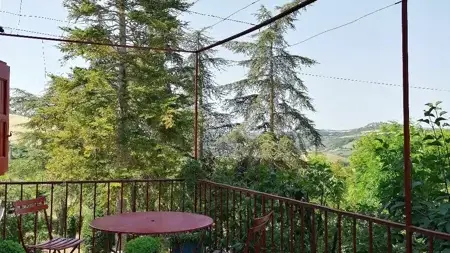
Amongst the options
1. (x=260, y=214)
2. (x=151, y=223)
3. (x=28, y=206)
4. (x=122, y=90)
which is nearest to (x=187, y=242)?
(x=260, y=214)

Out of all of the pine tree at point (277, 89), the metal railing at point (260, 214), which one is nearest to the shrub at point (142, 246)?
the metal railing at point (260, 214)

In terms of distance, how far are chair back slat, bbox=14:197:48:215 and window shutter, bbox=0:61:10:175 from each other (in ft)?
3.86

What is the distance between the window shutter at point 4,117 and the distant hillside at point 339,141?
13.2 m

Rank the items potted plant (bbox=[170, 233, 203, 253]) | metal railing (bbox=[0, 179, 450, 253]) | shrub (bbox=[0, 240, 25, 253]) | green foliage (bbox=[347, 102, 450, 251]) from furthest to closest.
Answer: potted plant (bbox=[170, 233, 203, 253]), metal railing (bbox=[0, 179, 450, 253]), green foliage (bbox=[347, 102, 450, 251]), shrub (bbox=[0, 240, 25, 253])

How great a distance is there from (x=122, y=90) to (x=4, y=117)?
968 centimetres

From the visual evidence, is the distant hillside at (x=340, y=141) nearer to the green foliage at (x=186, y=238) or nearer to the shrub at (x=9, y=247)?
the green foliage at (x=186, y=238)

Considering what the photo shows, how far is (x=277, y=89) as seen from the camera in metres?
14.1

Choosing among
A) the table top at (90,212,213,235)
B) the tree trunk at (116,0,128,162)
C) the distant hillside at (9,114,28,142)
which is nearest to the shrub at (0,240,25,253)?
the table top at (90,212,213,235)

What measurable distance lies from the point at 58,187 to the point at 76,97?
274 cm

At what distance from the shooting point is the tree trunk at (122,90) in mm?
11453

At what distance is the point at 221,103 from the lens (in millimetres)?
15047

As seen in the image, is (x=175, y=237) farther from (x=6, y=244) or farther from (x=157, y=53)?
(x=157, y=53)

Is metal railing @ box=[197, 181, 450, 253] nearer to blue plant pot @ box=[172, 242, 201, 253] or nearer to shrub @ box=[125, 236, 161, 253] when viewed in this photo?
blue plant pot @ box=[172, 242, 201, 253]

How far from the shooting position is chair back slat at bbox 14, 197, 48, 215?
3.24 meters
